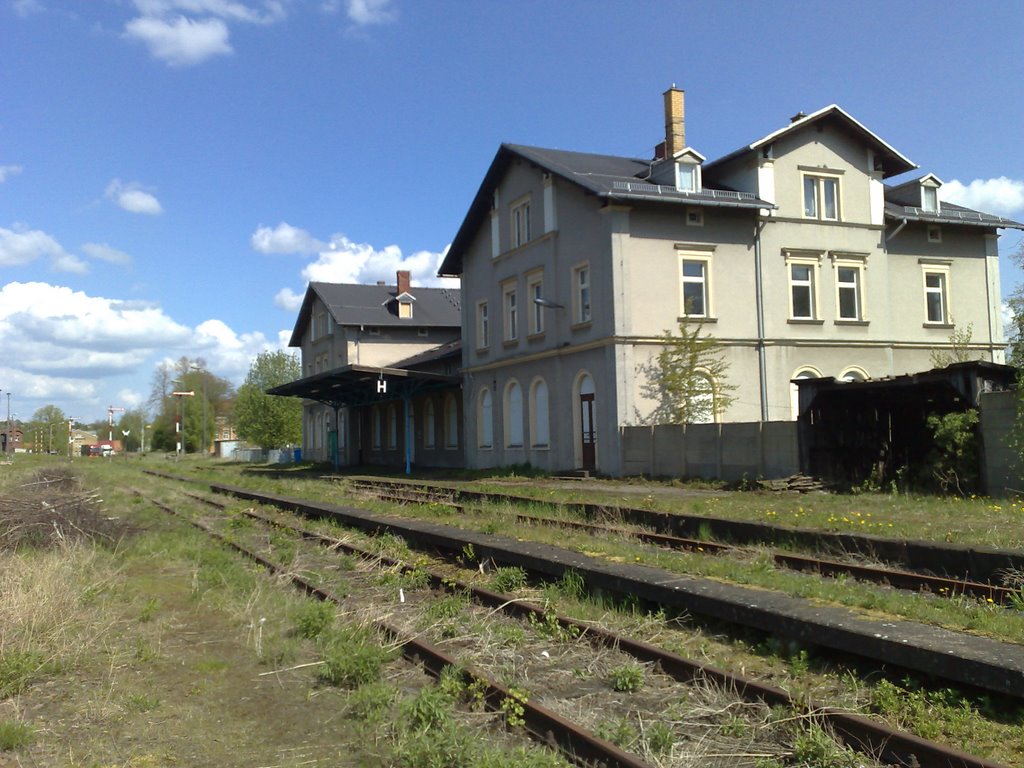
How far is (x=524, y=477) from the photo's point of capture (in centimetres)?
2855

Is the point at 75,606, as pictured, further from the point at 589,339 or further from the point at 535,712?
the point at 589,339

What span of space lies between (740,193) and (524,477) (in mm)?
11197

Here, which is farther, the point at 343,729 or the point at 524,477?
the point at 524,477

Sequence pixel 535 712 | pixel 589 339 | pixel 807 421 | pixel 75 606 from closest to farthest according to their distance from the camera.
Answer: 1. pixel 535 712
2. pixel 75 606
3. pixel 807 421
4. pixel 589 339

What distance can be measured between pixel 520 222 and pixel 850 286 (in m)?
11.3

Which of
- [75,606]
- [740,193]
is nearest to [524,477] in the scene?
[740,193]

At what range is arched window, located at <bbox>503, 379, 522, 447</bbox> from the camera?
31.0 m

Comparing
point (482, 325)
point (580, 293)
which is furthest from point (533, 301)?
point (482, 325)

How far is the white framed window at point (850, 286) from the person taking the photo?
29163 millimetres

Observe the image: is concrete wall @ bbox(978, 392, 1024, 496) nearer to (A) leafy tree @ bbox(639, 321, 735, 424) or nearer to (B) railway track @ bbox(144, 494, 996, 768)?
(A) leafy tree @ bbox(639, 321, 735, 424)

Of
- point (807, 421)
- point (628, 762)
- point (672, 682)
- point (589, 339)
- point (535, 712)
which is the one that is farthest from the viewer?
point (589, 339)

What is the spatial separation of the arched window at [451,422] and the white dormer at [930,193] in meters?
19.1

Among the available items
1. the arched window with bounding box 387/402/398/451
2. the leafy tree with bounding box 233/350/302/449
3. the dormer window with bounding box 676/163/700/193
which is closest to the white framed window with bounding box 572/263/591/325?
the dormer window with bounding box 676/163/700/193

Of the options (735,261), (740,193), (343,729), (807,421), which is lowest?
(343,729)
